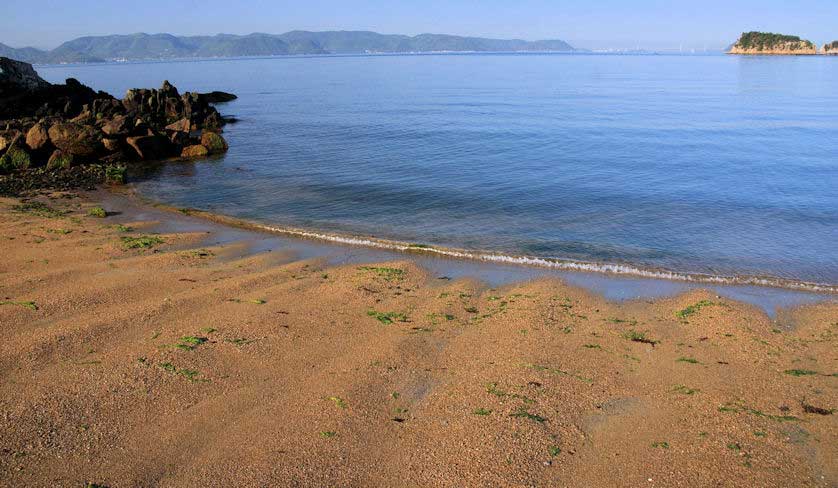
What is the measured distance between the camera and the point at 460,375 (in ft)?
26.6

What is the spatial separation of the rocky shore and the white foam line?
43.4ft

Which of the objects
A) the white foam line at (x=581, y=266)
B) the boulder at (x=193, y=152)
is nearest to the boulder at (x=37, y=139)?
the boulder at (x=193, y=152)

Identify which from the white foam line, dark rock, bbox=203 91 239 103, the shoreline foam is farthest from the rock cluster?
the white foam line

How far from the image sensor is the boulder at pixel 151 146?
2841 centimetres

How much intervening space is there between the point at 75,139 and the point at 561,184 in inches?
842

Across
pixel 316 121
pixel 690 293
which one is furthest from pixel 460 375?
pixel 316 121

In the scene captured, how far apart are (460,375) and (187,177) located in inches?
822

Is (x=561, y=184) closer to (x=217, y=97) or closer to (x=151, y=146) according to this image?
(x=151, y=146)

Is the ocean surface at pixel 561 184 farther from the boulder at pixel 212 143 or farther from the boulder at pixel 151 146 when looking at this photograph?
the boulder at pixel 151 146

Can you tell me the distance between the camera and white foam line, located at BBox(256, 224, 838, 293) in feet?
41.4

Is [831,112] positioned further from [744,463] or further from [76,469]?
[76,469]

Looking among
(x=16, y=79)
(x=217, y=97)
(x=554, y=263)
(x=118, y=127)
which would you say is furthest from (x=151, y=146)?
(x=217, y=97)

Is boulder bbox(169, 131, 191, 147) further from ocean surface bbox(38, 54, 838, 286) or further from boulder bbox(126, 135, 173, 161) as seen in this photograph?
ocean surface bbox(38, 54, 838, 286)

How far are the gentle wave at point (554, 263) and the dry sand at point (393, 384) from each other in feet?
4.80
